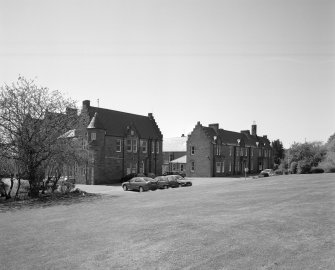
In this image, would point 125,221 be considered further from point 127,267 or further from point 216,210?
point 127,267

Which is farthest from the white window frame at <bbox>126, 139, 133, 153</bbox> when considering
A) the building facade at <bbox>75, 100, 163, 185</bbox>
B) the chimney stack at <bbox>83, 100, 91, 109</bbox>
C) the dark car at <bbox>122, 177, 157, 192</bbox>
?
the dark car at <bbox>122, 177, 157, 192</bbox>

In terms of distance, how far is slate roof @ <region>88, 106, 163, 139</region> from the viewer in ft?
170

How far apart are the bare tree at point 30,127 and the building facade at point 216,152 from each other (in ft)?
126

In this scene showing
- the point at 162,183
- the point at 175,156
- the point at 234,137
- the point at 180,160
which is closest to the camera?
the point at 162,183

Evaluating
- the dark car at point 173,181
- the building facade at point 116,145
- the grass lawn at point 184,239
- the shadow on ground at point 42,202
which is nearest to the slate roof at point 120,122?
the building facade at point 116,145

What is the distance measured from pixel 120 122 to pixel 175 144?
2288 cm

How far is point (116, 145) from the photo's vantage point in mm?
53906

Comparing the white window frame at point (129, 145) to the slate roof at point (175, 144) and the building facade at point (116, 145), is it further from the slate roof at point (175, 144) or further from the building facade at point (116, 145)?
the slate roof at point (175, 144)

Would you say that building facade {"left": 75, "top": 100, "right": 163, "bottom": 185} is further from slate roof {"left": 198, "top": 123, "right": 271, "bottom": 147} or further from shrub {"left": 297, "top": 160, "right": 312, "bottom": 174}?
shrub {"left": 297, "top": 160, "right": 312, "bottom": 174}

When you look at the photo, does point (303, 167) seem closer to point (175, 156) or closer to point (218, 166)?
point (218, 166)

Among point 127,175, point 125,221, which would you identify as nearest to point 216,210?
point 125,221

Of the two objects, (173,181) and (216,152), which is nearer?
(173,181)

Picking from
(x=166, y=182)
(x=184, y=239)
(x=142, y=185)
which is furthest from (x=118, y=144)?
(x=184, y=239)

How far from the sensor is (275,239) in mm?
11133
